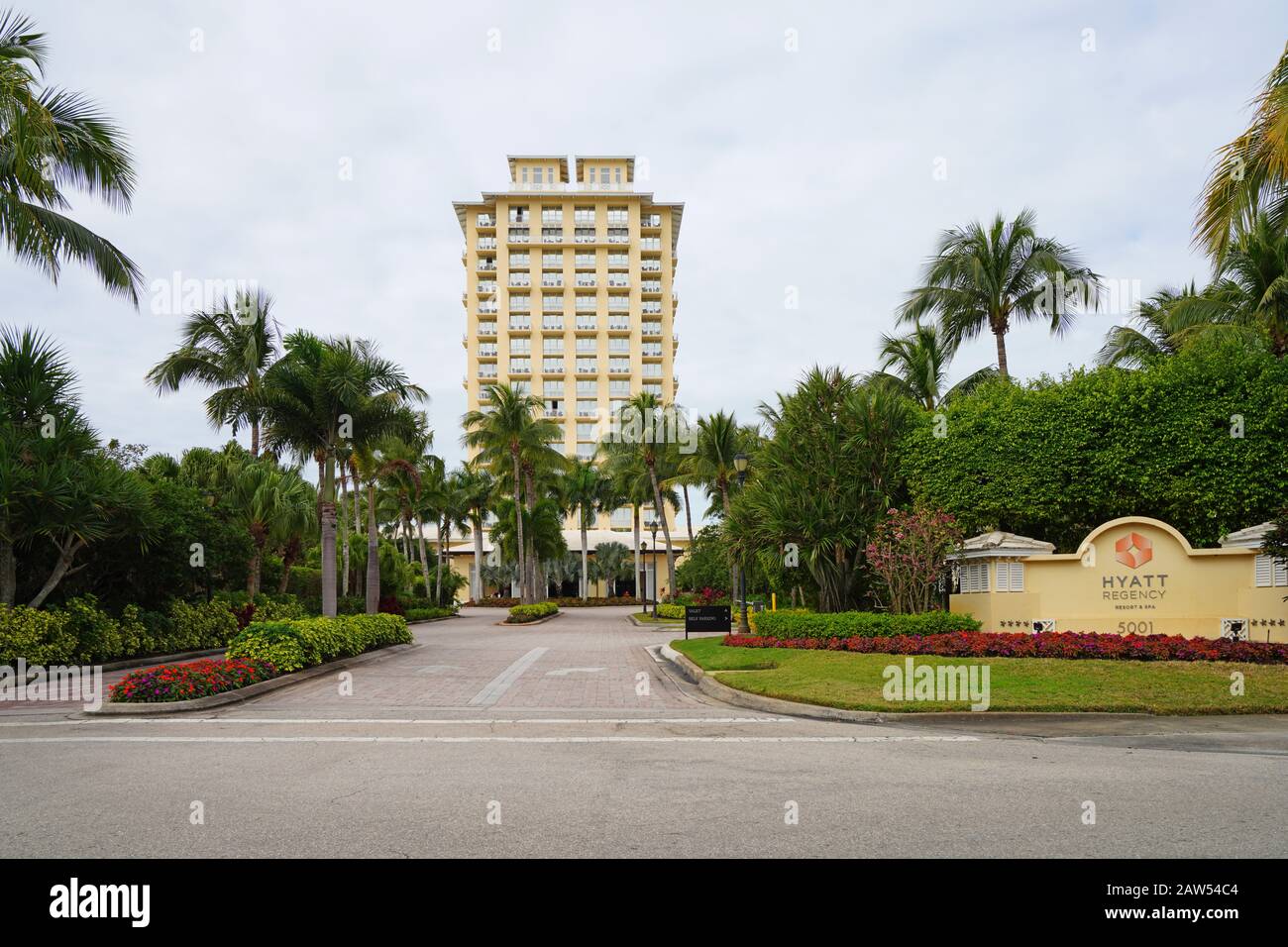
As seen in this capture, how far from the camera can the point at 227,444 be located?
35156 millimetres

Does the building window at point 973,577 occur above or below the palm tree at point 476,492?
below

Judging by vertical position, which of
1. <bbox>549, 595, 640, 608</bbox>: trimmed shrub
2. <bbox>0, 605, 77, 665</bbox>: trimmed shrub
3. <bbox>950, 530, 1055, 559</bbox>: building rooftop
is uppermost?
<bbox>950, 530, 1055, 559</bbox>: building rooftop

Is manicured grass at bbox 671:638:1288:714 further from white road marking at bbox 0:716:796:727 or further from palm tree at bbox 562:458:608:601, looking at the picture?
palm tree at bbox 562:458:608:601

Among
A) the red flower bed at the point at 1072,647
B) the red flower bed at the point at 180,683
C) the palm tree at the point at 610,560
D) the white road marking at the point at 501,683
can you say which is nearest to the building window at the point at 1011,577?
the red flower bed at the point at 1072,647

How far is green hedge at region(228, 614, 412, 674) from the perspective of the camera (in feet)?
53.3

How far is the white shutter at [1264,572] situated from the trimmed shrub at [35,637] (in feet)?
76.6

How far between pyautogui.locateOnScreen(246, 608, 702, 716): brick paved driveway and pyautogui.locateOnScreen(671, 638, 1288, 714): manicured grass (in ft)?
5.89

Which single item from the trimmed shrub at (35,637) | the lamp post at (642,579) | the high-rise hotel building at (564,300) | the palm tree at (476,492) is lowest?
the lamp post at (642,579)

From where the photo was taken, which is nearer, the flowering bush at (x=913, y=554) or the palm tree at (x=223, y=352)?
the flowering bush at (x=913, y=554)

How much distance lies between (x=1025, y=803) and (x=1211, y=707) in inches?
266

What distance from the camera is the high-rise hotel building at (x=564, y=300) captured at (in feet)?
319

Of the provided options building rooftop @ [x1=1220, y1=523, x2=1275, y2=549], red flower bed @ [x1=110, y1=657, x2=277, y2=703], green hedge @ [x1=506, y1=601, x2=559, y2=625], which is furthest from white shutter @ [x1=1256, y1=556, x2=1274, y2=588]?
green hedge @ [x1=506, y1=601, x2=559, y2=625]

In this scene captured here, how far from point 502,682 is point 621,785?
9.87 meters

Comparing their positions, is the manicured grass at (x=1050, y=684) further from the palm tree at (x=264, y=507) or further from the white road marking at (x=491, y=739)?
the palm tree at (x=264, y=507)
